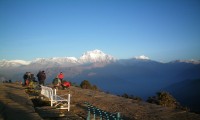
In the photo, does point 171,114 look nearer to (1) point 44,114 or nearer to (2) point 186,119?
(2) point 186,119

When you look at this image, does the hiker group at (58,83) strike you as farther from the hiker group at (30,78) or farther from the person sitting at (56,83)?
the hiker group at (30,78)

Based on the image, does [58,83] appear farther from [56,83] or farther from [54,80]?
[54,80]

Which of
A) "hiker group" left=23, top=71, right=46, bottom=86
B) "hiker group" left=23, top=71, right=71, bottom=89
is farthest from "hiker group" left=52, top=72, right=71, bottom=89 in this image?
"hiker group" left=23, top=71, right=46, bottom=86

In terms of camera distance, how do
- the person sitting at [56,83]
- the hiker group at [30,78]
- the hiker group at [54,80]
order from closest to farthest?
the person sitting at [56,83]
the hiker group at [54,80]
the hiker group at [30,78]

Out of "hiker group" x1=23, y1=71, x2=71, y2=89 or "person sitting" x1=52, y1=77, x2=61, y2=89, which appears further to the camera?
"hiker group" x1=23, y1=71, x2=71, y2=89

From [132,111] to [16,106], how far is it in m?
6.84

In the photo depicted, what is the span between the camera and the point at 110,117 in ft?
29.9

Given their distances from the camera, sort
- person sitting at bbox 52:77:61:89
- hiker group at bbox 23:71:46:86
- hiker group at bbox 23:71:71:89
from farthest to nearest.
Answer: hiker group at bbox 23:71:46:86 < hiker group at bbox 23:71:71:89 < person sitting at bbox 52:77:61:89

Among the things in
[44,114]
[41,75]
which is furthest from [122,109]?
[41,75]

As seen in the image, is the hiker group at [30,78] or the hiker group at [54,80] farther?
the hiker group at [30,78]

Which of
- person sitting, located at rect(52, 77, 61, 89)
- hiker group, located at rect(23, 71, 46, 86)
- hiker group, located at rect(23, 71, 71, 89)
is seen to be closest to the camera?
person sitting, located at rect(52, 77, 61, 89)

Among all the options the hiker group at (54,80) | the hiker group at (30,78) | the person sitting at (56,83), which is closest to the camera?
the person sitting at (56,83)

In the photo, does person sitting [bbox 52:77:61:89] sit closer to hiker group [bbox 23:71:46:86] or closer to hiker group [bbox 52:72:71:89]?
hiker group [bbox 52:72:71:89]

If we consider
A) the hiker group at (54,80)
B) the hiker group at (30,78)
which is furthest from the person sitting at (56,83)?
the hiker group at (30,78)
